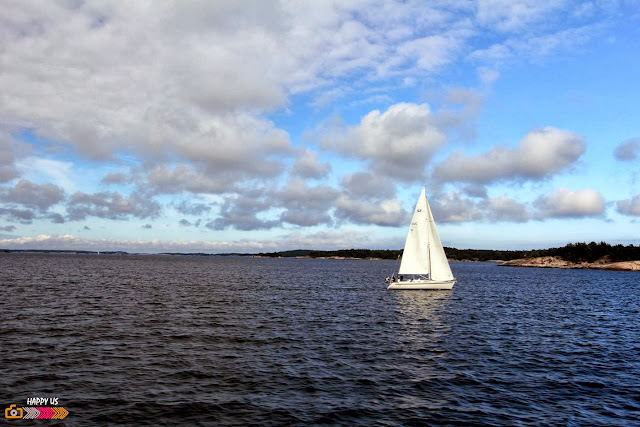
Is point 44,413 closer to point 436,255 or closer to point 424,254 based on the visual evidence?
point 424,254

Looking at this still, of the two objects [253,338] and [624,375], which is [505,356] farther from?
[253,338]

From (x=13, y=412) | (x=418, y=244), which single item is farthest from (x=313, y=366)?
(x=418, y=244)

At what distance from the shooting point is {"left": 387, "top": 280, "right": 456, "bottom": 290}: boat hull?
70.8 metres

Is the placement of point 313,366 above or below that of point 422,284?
below

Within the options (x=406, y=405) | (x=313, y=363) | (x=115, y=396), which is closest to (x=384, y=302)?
(x=313, y=363)

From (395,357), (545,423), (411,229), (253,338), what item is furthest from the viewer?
(411,229)

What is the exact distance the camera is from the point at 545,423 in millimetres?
16969

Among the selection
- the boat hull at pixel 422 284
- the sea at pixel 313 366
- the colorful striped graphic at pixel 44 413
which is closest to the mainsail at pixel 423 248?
the boat hull at pixel 422 284

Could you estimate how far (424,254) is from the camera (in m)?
70.4

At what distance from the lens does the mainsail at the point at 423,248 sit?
69.8 metres

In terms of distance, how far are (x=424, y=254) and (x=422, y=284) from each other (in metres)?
5.17

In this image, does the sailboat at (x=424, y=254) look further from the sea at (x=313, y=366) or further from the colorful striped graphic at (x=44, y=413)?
the colorful striped graphic at (x=44, y=413)

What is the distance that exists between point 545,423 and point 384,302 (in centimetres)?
4033

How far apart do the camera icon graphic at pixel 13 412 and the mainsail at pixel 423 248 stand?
5898 cm
